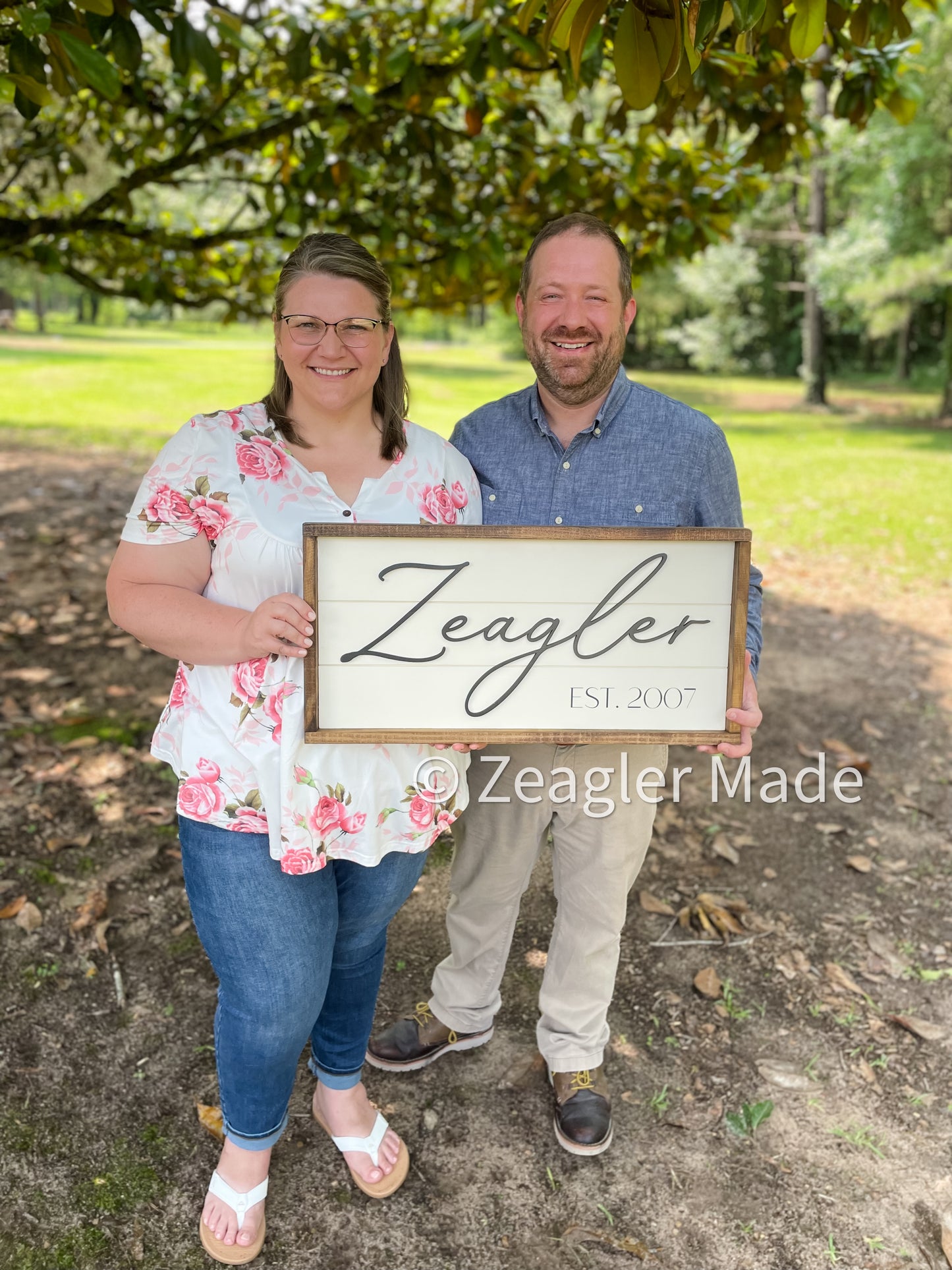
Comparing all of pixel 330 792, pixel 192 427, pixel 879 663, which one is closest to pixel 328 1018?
pixel 330 792

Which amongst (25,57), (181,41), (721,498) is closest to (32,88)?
(25,57)

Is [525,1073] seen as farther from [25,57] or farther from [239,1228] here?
[25,57]

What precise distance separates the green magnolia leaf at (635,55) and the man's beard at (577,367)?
0.61 metres

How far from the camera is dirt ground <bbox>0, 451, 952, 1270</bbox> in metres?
2.44

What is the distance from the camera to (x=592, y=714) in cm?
217

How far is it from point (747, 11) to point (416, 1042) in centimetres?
283

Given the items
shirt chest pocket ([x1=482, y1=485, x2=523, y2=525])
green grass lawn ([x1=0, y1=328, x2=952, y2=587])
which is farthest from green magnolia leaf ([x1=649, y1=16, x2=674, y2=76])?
green grass lawn ([x1=0, y1=328, x2=952, y2=587])

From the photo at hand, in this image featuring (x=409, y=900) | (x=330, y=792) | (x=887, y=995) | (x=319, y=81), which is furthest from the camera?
(x=319, y=81)

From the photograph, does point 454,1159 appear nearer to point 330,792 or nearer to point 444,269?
point 330,792

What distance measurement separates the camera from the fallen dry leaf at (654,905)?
3.79 m

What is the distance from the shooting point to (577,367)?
7.73 ft

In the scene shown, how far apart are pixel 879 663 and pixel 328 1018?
5.09 m

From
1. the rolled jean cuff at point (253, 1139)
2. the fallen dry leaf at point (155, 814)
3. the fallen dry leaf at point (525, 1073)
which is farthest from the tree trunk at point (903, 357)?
the rolled jean cuff at point (253, 1139)

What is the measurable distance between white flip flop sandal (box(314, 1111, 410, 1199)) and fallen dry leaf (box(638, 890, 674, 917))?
1.52m
